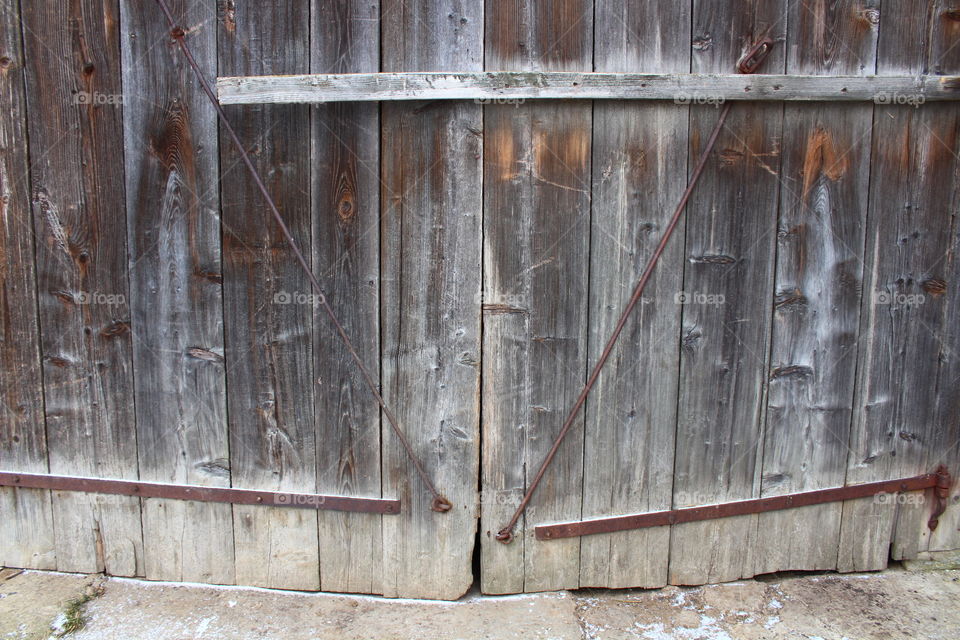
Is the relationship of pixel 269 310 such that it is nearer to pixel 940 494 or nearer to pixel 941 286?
pixel 941 286

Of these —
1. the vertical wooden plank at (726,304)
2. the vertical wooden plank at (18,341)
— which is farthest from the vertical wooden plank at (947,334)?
the vertical wooden plank at (18,341)

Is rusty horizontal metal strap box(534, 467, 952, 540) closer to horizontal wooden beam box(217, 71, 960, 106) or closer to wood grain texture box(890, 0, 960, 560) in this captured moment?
wood grain texture box(890, 0, 960, 560)

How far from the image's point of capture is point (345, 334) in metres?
2.54

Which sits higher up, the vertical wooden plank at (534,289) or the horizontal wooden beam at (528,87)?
the horizontal wooden beam at (528,87)

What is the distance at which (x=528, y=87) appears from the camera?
2.38 meters

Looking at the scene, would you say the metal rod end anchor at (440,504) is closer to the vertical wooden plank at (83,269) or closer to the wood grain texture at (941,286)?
the vertical wooden plank at (83,269)

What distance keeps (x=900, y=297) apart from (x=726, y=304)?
744mm

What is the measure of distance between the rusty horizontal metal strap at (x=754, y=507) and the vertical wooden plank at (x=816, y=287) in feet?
0.13

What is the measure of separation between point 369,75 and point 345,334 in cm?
89

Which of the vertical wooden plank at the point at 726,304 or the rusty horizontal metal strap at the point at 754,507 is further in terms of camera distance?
the rusty horizontal metal strap at the point at 754,507

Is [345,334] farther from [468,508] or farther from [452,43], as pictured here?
[452,43]

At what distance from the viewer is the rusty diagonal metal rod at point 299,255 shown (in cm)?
245

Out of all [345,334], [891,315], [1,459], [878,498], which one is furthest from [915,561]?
[1,459]

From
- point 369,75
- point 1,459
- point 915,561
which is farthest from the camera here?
point 915,561
